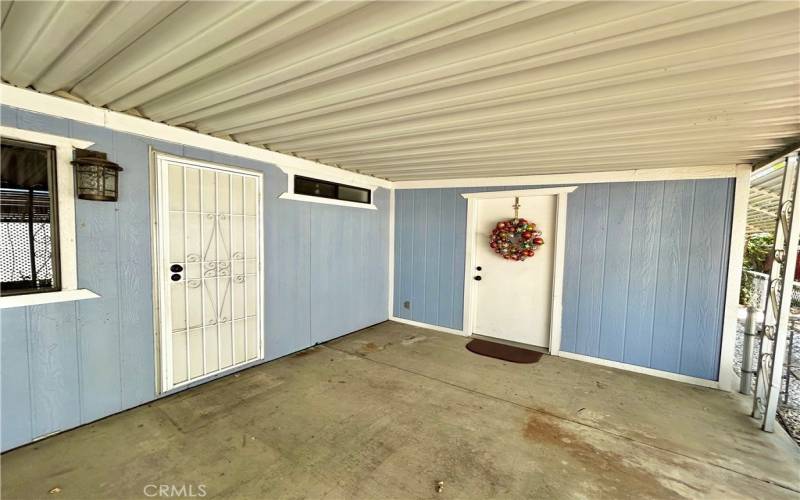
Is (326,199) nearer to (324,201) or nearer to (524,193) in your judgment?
(324,201)

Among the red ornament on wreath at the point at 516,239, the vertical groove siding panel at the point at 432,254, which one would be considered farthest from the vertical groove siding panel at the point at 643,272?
the vertical groove siding panel at the point at 432,254

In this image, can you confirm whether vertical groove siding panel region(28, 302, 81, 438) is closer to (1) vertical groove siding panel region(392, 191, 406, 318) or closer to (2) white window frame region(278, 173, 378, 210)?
(2) white window frame region(278, 173, 378, 210)

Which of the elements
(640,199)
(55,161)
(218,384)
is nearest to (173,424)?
(218,384)

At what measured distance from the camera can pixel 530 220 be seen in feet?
14.4

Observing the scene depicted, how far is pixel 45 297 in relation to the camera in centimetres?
220

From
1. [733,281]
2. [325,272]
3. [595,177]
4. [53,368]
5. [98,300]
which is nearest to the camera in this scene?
[53,368]

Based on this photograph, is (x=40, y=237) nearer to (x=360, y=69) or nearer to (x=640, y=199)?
(x=360, y=69)

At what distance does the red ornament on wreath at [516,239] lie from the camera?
4281mm

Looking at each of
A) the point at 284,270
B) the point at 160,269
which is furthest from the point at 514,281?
the point at 160,269

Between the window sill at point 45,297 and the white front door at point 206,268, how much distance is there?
48cm

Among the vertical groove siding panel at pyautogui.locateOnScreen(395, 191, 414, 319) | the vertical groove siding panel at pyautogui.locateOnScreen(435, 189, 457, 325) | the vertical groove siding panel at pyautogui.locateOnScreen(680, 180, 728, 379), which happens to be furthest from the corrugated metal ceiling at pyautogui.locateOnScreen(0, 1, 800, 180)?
the vertical groove siding panel at pyautogui.locateOnScreen(395, 191, 414, 319)

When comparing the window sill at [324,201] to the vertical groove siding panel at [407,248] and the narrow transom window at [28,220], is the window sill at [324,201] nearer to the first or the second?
the vertical groove siding panel at [407,248]

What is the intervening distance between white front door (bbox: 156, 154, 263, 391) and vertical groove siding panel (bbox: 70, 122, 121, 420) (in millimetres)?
303

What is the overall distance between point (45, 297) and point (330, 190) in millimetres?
2857
